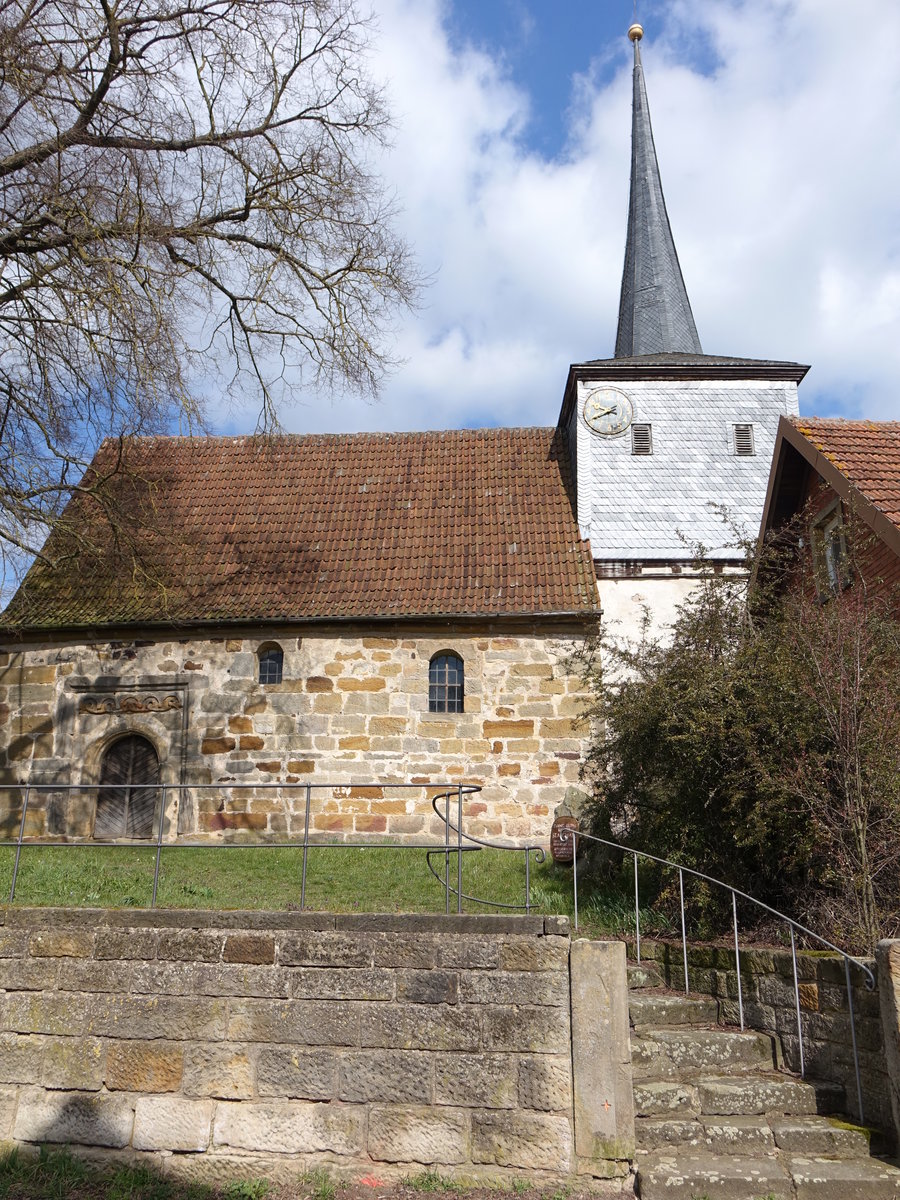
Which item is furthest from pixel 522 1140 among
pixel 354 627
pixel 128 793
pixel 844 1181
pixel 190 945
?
pixel 128 793

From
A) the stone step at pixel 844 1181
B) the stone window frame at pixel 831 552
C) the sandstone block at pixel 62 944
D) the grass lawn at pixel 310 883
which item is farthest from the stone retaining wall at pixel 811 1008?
the sandstone block at pixel 62 944

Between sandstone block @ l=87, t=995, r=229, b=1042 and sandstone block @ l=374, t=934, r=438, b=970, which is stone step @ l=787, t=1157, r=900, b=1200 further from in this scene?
sandstone block @ l=87, t=995, r=229, b=1042

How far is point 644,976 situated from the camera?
6.95 m

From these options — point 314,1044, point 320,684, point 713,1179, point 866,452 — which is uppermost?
point 866,452

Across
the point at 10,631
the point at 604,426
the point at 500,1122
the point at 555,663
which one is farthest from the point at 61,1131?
the point at 604,426

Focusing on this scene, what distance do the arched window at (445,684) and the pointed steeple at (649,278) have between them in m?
7.94

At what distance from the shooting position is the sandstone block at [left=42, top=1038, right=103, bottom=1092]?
18.6 ft

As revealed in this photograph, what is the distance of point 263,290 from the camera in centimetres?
1115

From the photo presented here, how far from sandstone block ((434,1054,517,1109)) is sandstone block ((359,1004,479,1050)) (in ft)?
0.28

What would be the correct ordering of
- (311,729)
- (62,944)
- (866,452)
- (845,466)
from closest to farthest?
(62,944) → (845,466) → (866,452) → (311,729)

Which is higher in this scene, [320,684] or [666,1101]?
[320,684]

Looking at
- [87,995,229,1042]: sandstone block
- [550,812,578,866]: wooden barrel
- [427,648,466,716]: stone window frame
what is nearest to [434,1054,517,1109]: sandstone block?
[87,995,229,1042]: sandstone block

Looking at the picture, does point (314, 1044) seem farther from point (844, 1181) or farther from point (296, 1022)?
point (844, 1181)

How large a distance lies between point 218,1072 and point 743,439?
13.8m
